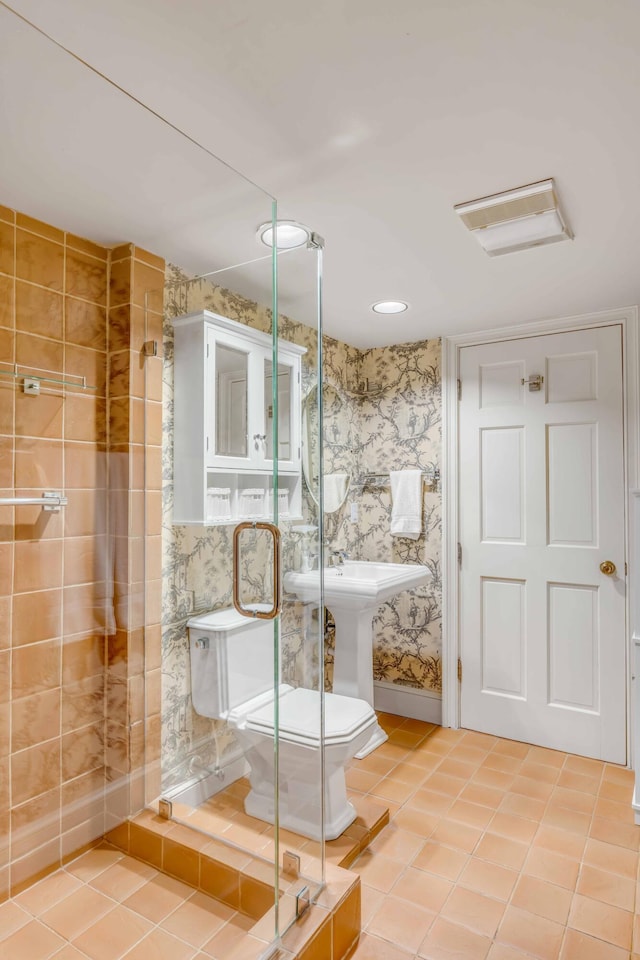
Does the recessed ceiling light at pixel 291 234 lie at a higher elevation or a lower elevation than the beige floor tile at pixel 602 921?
higher

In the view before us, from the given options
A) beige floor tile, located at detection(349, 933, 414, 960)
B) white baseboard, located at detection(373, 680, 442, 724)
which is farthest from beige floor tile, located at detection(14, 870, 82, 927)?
white baseboard, located at detection(373, 680, 442, 724)

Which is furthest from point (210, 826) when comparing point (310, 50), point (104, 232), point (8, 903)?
point (310, 50)

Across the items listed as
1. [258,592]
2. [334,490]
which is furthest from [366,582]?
[258,592]

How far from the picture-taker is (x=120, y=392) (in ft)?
5.38

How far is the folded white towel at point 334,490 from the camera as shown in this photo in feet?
10.4

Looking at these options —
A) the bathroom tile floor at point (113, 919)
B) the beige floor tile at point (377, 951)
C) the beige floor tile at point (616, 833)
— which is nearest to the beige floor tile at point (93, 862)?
the bathroom tile floor at point (113, 919)

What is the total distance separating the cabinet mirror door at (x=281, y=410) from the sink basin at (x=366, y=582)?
400mm

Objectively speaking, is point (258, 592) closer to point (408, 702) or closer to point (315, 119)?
point (315, 119)

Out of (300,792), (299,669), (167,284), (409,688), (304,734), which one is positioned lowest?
(409,688)

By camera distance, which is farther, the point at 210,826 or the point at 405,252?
the point at 405,252

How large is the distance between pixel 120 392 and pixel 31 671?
31.2 inches

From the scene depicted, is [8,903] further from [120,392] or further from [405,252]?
[405,252]

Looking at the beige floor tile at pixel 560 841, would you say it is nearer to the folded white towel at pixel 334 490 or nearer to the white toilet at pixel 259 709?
the white toilet at pixel 259 709

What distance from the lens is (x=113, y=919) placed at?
142cm
